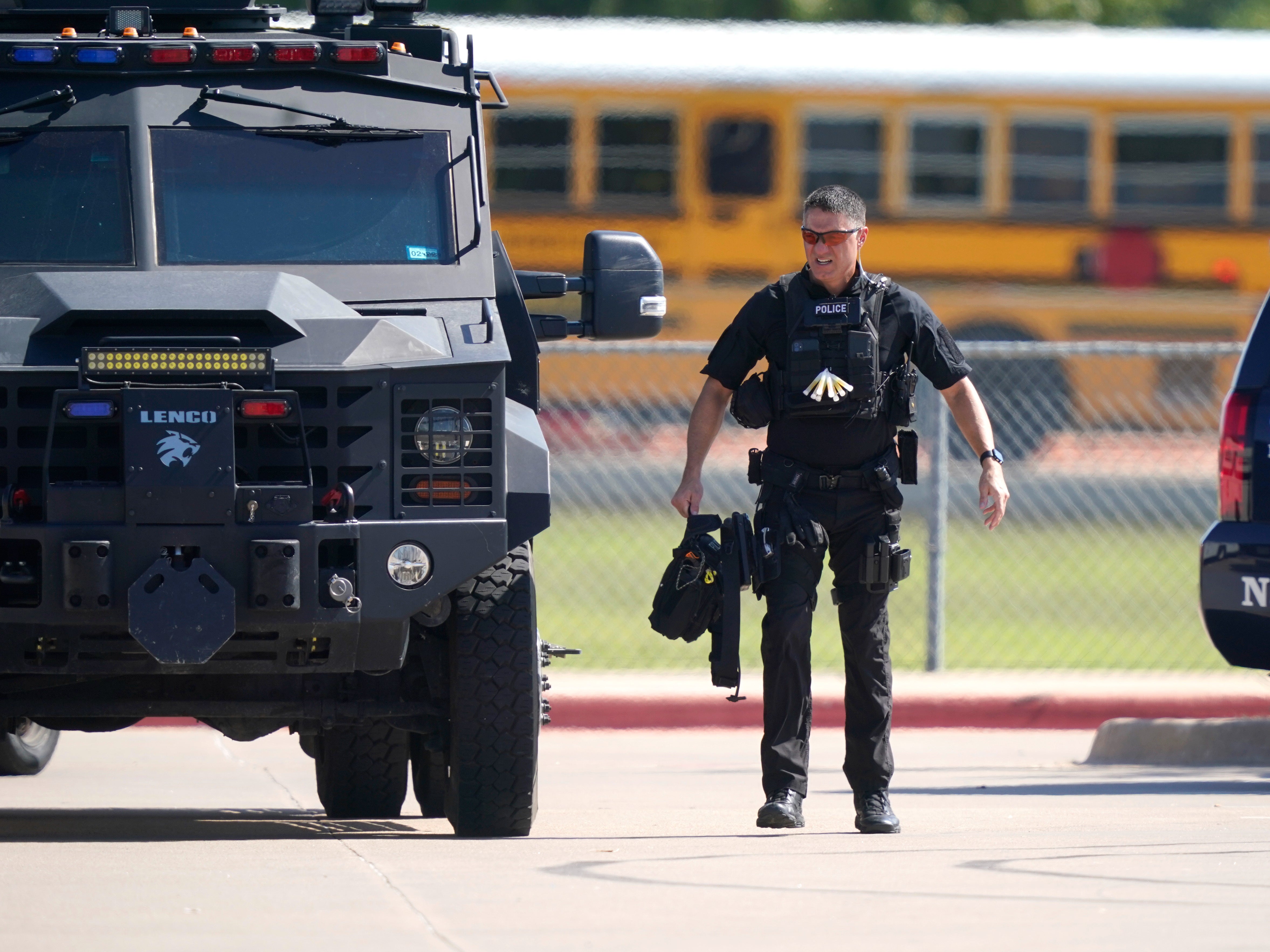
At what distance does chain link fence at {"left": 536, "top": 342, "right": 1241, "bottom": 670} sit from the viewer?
12391mm

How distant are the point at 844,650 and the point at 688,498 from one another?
67 cm

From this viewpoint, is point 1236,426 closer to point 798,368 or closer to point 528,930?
point 798,368

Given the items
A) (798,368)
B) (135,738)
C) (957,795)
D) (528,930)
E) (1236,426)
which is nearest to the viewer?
(528,930)

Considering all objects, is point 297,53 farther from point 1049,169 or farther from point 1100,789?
point 1049,169

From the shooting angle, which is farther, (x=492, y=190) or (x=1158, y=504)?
(x=492, y=190)

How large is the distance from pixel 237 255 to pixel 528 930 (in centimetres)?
284

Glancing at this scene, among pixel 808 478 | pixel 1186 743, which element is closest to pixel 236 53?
pixel 808 478

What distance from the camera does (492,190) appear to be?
800 inches

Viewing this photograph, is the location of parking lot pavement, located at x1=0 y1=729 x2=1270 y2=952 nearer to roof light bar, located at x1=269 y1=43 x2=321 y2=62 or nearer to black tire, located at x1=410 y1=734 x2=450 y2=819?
black tire, located at x1=410 y1=734 x2=450 y2=819

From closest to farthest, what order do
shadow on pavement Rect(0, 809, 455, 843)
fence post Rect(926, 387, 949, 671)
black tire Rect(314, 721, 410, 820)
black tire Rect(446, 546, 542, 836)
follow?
black tire Rect(446, 546, 542, 836) < shadow on pavement Rect(0, 809, 455, 843) < black tire Rect(314, 721, 410, 820) < fence post Rect(926, 387, 949, 671)

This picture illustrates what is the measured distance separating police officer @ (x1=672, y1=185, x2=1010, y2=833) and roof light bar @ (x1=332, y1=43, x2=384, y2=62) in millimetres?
1492

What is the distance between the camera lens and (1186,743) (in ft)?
30.8

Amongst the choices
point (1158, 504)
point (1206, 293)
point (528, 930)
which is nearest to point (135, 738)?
point (528, 930)

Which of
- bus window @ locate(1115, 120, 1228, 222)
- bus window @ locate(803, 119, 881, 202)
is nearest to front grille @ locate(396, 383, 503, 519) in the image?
bus window @ locate(803, 119, 881, 202)
